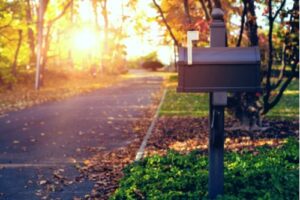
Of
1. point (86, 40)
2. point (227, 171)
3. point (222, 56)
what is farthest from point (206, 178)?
point (86, 40)

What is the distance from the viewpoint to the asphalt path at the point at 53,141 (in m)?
7.27

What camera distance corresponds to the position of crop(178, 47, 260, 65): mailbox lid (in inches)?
214

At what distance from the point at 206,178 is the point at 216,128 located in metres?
1.01

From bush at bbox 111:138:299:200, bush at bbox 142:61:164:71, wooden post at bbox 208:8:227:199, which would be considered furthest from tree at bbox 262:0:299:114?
bush at bbox 142:61:164:71

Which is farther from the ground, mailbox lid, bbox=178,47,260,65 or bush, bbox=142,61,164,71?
mailbox lid, bbox=178,47,260,65

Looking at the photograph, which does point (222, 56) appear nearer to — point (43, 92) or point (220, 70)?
point (220, 70)

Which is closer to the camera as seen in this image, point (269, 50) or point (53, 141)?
point (269, 50)

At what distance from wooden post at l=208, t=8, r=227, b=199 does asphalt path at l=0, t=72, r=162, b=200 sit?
188 cm

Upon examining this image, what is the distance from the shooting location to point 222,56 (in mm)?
5453

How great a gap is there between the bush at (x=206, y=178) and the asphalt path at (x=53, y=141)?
868mm

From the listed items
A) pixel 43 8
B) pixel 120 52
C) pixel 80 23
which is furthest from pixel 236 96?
pixel 120 52

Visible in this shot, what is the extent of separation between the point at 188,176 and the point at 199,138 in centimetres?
450

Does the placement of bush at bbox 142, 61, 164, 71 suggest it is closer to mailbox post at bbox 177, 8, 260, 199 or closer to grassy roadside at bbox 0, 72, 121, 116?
grassy roadside at bbox 0, 72, 121, 116

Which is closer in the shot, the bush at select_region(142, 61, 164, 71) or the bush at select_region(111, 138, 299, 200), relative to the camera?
the bush at select_region(111, 138, 299, 200)
